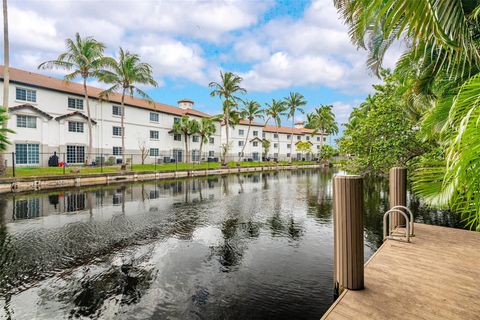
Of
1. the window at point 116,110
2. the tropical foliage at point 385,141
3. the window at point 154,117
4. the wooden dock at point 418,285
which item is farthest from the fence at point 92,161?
the wooden dock at point 418,285

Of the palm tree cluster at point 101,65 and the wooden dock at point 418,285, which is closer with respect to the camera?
the wooden dock at point 418,285

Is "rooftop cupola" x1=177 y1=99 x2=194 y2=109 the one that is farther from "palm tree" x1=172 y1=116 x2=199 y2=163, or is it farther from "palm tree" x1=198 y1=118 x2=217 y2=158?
"palm tree" x1=172 y1=116 x2=199 y2=163

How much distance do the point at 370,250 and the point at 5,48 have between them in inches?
1207

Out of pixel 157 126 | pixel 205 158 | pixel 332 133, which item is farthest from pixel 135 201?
pixel 332 133

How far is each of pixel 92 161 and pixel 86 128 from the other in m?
4.50

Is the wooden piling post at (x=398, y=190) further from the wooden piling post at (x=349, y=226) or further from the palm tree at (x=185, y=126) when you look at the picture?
the palm tree at (x=185, y=126)

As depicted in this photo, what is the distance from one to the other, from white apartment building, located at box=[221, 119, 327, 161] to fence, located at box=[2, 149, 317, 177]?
8.74m

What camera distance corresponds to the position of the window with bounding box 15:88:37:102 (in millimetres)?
28328

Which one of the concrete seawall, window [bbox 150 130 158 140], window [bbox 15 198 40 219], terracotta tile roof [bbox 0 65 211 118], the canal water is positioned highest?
terracotta tile roof [bbox 0 65 211 118]

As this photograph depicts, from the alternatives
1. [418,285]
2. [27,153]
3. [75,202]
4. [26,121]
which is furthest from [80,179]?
[418,285]

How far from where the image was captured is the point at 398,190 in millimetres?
7000

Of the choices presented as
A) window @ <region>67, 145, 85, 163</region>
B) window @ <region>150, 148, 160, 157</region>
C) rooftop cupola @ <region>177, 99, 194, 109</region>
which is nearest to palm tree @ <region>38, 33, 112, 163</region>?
window @ <region>67, 145, 85, 163</region>

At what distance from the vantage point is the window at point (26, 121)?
91.8 ft

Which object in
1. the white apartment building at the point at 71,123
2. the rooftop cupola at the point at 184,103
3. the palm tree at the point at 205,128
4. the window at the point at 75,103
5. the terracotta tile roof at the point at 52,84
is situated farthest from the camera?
the rooftop cupola at the point at 184,103
